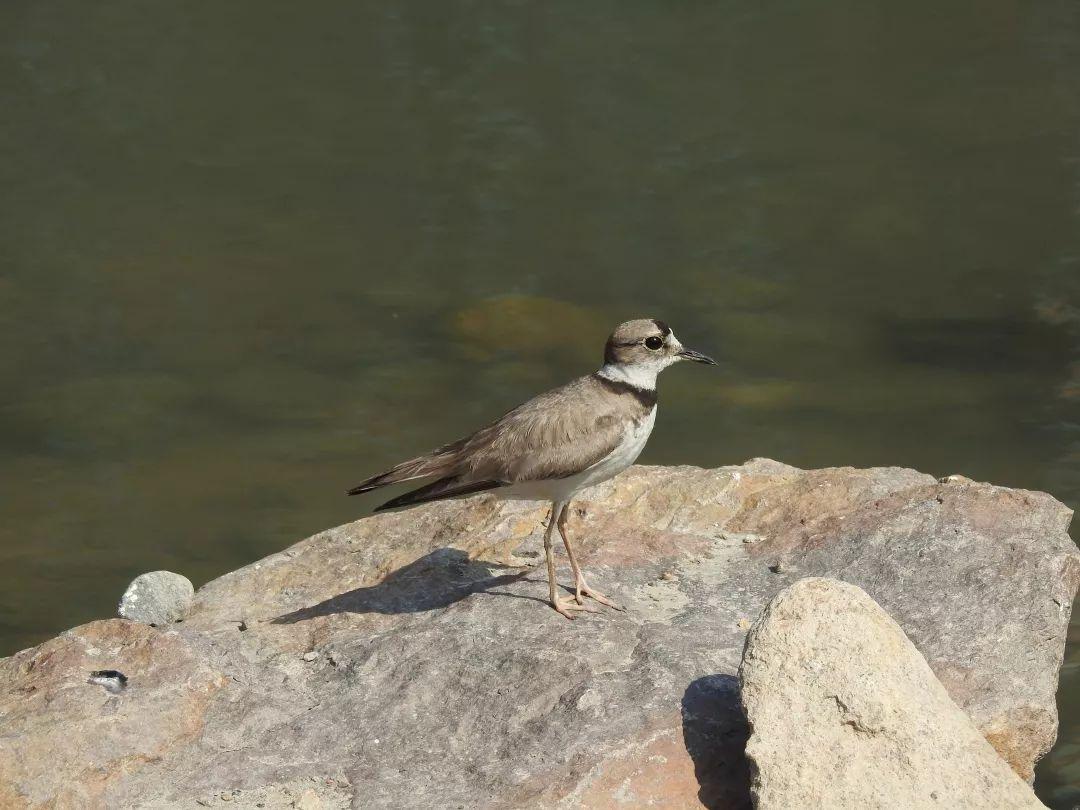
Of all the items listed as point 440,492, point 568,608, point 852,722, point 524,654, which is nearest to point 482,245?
point 440,492

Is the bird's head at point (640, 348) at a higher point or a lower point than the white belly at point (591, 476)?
higher

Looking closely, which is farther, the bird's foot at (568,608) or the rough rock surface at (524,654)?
the bird's foot at (568,608)

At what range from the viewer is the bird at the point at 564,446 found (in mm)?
7363

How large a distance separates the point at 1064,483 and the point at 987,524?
4977 millimetres

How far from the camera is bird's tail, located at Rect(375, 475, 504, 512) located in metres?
7.35

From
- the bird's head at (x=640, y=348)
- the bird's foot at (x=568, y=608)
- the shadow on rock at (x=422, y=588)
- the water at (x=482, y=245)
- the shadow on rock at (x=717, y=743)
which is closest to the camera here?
the shadow on rock at (x=717, y=743)

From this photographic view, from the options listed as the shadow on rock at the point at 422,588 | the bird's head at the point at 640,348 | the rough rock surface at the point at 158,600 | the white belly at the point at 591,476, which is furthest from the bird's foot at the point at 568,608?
the rough rock surface at the point at 158,600

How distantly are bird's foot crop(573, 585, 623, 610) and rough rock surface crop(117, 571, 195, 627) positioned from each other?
2205 mm

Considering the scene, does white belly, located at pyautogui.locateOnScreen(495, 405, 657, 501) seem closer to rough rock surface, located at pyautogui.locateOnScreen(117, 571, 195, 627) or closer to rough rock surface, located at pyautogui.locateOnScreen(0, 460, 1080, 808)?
rough rock surface, located at pyautogui.locateOnScreen(0, 460, 1080, 808)

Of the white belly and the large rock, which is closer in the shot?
the large rock

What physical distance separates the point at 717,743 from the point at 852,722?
24.3 inches

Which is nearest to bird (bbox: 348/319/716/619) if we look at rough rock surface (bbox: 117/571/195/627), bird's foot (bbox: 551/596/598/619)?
bird's foot (bbox: 551/596/598/619)

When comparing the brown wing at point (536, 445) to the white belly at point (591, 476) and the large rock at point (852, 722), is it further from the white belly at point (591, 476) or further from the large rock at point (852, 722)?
the large rock at point (852, 722)

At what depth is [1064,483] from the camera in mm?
12156
